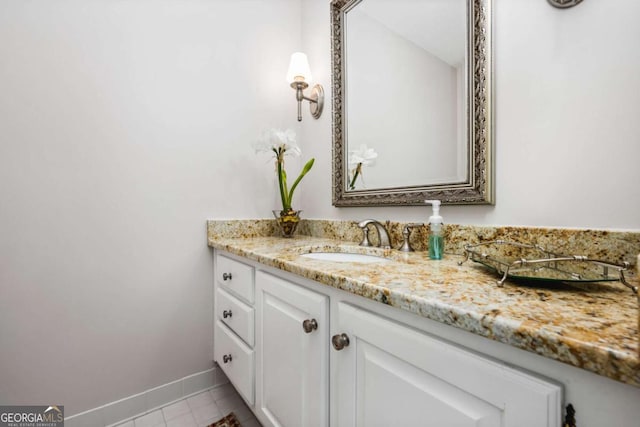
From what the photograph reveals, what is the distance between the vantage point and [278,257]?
34.7 inches

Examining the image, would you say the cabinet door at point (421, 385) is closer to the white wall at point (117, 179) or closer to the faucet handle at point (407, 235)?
the faucet handle at point (407, 235)

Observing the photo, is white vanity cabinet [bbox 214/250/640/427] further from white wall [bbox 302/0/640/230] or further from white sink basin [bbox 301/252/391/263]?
white wall [bbox 302/0/640/230]

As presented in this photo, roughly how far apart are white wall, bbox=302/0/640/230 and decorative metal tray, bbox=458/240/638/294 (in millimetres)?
86

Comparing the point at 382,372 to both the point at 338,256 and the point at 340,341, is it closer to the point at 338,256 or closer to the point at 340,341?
the point at 340,341

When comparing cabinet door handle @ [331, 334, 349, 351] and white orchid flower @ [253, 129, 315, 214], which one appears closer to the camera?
cabinet door handle @ [331, 334, 349, 351]

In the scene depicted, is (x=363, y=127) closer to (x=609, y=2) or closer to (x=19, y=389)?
(x=609, y=2)

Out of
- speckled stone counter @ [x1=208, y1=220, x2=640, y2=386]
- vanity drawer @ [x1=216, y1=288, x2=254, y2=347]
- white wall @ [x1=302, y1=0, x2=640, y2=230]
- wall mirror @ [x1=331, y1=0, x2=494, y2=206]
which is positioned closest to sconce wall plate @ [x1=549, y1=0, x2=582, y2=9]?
white wall @ [x1=302, y1=0, x2=640, y2=230]

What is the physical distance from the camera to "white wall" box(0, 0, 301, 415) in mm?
1059

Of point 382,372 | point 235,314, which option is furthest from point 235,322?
point 382,372

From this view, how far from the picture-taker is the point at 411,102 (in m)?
1.11

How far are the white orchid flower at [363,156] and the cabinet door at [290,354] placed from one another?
2.22 ft

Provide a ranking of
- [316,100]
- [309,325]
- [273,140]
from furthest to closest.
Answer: [316,100] → [273,140] → [309,325]

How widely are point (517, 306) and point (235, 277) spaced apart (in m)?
0.99

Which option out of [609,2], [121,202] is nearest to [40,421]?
[121,202]
